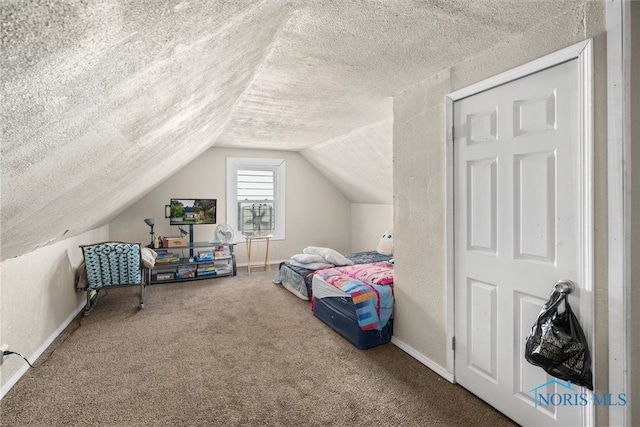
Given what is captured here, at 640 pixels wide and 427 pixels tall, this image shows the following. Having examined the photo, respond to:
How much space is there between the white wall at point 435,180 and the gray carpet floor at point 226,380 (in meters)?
0.38

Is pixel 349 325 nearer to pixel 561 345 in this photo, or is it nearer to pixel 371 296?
pixel 371 296

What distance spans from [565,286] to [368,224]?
15.6ft

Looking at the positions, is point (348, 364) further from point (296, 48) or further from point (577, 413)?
point (296, 48)

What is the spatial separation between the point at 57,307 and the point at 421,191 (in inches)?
133

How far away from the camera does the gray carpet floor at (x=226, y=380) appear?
73.4 inches

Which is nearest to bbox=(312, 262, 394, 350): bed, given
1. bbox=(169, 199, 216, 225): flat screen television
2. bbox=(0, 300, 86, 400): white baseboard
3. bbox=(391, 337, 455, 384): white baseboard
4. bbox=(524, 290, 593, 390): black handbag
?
bbox=(391, 337, 455, 384): white baseboard

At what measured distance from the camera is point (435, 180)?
229cm

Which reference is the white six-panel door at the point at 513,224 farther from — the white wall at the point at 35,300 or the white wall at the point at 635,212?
the white wall at the point at 35,300

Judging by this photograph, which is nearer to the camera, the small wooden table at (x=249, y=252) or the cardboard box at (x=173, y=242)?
the cardboard box at (x=173, y=242)

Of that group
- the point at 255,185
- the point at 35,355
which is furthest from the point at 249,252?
the point at 35,355

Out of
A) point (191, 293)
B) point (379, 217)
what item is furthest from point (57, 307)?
point (379, 217)

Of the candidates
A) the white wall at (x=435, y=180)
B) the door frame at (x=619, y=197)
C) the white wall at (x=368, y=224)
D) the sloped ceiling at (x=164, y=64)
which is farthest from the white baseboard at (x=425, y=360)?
the white wall at (x=368, y=224)

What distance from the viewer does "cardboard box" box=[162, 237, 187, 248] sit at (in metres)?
4.95

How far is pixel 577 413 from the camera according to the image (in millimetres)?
1547
